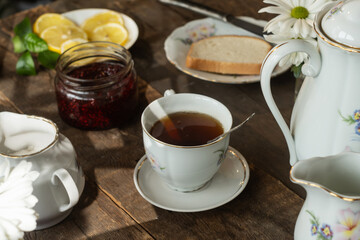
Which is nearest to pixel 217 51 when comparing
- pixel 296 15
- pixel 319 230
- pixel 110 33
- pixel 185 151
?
pixel 110 33

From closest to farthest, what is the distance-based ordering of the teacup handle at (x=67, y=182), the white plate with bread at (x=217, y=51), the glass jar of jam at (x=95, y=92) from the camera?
the teacup handle at (x=67, y=182) < the glass jar of jam at (x=95, y=92) < the white plate with bread at (x=217, y=51)

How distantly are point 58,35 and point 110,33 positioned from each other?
13 centimetres

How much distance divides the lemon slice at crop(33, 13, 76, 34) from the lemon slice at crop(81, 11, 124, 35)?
4cm

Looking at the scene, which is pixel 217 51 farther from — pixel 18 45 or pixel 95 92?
pixel 18 45

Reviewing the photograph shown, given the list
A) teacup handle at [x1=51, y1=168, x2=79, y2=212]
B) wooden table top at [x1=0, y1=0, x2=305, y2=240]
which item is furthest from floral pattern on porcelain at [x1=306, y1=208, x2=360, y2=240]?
teacup handle at [x1=51, y1=168, x2=79, y2=212]

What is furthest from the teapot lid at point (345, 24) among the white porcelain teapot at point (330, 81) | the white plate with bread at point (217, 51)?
the white plate with bread at point (217, 51)

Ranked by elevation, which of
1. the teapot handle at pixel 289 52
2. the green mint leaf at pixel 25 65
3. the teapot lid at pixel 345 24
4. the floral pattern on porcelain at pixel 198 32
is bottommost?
the green mint leaf at pixel 25 65

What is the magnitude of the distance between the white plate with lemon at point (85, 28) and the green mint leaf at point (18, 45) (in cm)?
5

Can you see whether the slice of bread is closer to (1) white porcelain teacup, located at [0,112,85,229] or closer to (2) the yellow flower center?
(2) the yellow flower center

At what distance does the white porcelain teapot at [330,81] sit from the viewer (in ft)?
2.22

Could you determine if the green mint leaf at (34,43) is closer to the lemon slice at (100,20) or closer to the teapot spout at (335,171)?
the lemon slice at (100,20)

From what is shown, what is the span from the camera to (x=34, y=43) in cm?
119

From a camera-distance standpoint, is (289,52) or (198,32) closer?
(289,52)

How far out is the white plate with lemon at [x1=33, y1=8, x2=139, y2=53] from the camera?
124 cm
